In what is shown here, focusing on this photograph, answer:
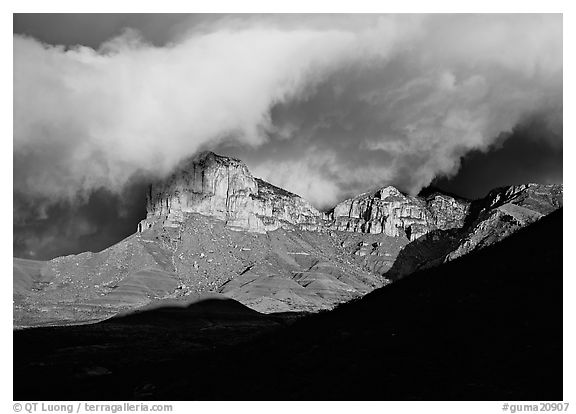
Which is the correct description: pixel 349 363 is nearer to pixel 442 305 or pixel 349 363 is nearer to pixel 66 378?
pixel 442 305

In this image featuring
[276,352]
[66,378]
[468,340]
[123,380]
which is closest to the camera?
[468,340]

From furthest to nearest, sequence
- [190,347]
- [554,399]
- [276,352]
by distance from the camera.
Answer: [190,347]
[276,352]
[554,399]

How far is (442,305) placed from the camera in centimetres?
3847

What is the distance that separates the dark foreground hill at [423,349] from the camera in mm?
28875

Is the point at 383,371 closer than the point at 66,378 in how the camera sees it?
Yes

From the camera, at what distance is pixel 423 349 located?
3306 cm

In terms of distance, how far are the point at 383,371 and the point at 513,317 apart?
9195mm

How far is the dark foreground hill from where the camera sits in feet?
94.7

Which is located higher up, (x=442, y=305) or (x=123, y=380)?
(x=442, y=305)

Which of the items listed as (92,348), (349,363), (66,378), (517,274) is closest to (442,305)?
(517,274)

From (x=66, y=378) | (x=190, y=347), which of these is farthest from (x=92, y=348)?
(x=66, y=378)

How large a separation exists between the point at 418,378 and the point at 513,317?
27.1 feet
